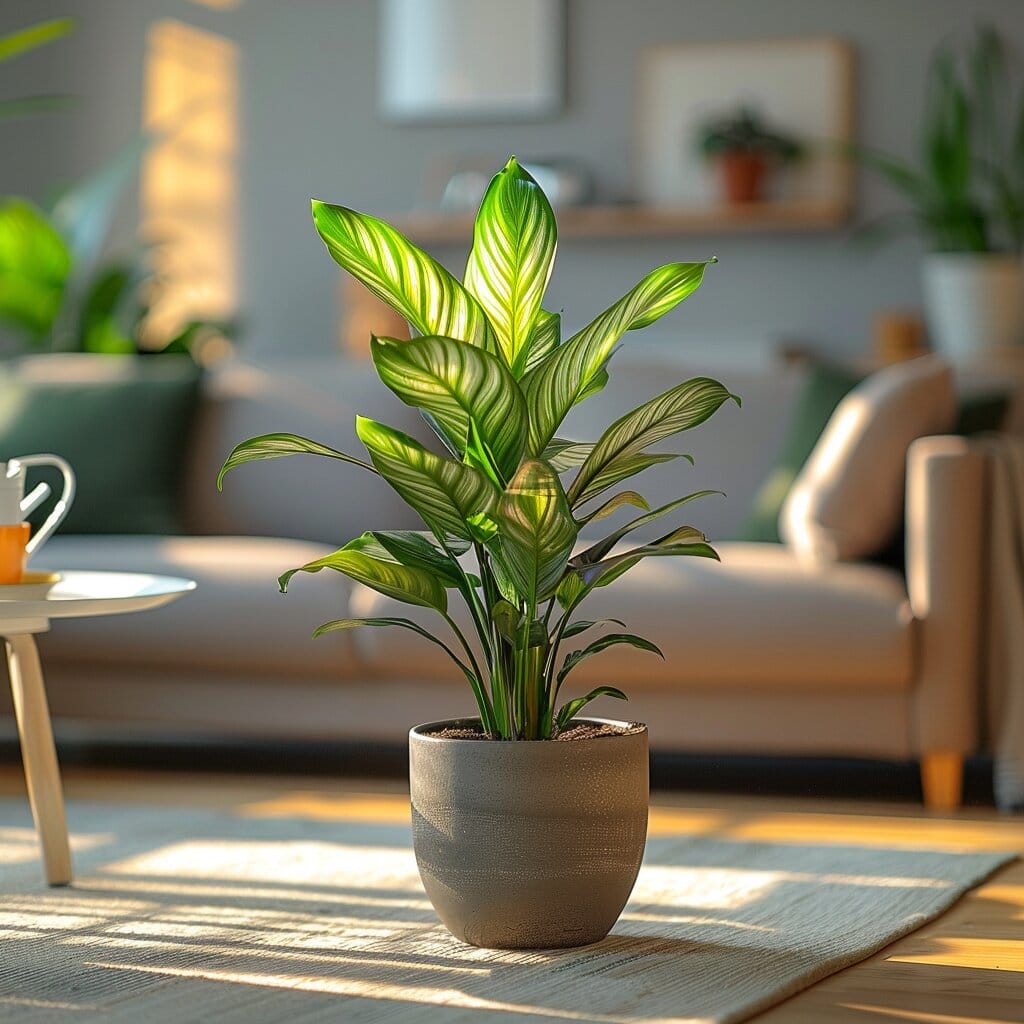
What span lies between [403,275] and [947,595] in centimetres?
159

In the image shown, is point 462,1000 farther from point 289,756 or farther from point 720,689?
point 289,756

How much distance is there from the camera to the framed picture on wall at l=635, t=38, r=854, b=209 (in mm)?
5719

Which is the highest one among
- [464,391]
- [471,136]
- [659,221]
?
[471,136]

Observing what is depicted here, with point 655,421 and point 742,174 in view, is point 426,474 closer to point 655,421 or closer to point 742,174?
point 655,421

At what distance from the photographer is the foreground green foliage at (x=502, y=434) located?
183 centimetres

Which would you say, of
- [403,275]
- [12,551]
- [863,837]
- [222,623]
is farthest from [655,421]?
[222,623]

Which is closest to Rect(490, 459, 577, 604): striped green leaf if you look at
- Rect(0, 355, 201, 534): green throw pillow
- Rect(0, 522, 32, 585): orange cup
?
Rect(0, 522, 32, 585): orange cup

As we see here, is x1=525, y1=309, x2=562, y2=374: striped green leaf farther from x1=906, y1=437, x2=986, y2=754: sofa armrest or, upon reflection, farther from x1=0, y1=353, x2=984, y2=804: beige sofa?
x1=906, y1=437, x2=986, y2=754: sofa armrest

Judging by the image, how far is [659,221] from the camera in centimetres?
575

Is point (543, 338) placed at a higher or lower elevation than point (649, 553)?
higher

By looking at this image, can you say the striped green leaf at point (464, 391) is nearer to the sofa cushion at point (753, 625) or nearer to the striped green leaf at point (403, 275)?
the striped green leaf at point (403, 275)

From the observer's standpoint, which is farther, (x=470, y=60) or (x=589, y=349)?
(x=470, y=60)

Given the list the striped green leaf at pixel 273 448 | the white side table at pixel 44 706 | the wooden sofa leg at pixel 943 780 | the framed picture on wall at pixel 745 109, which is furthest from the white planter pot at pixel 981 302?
the striped green leaf at pixel 273 448

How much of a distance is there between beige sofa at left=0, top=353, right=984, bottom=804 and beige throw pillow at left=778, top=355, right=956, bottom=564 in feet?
0.16
